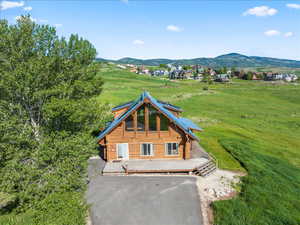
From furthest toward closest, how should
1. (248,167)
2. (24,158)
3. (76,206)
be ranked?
(248,167) → (24,158) → (76,206)

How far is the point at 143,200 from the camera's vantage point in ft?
49.8

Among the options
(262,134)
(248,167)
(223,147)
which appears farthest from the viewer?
(262,134)

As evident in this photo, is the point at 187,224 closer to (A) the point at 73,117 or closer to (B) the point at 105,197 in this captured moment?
(B) the point at 105,197

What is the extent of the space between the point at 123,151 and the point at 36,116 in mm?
9513

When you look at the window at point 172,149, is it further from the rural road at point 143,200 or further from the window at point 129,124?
the window at point 129,124

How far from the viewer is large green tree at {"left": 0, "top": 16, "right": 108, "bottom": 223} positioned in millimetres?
12680

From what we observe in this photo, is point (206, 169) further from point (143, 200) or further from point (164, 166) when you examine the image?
point (143, 200)

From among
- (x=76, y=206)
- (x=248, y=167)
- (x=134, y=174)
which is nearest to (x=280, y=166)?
(x=248, y=167)

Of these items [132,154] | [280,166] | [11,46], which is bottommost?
[280,166]

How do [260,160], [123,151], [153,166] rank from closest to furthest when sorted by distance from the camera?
[153,166] → [123,151] → [260,160]

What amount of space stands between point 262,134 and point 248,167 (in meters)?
18.4

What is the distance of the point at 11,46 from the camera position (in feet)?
45.5

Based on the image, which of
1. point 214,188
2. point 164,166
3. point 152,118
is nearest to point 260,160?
point 214,188

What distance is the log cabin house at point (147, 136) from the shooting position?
20.6 meters
